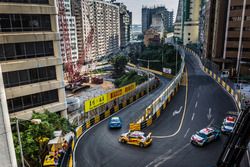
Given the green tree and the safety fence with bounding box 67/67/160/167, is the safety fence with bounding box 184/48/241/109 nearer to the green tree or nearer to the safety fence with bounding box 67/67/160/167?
the safety fence with bounding box 67/67/160/167

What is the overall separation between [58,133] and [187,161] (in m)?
13.9

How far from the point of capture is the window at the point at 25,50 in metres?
23.2

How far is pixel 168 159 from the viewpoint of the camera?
21.7 metres

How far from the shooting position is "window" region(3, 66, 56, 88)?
929 inches

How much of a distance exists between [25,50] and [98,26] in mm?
124303

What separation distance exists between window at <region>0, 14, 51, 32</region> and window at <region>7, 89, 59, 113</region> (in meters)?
8.20

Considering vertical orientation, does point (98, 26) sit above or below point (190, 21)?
below

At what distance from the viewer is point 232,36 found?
6253cm

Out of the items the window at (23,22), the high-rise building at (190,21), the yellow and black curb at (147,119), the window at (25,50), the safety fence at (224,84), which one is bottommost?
the yellow and black curb at (147,119)

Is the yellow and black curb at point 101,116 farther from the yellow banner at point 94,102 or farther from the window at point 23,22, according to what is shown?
the window at point 23,22

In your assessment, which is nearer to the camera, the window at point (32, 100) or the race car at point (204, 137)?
the race car at point (204, 137)

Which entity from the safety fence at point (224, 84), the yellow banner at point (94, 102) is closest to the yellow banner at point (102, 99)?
the yellow banner at point (94, 102)

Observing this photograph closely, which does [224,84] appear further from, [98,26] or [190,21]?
[98,26]

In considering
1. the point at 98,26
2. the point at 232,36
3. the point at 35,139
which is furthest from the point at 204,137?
the point at 98,26
